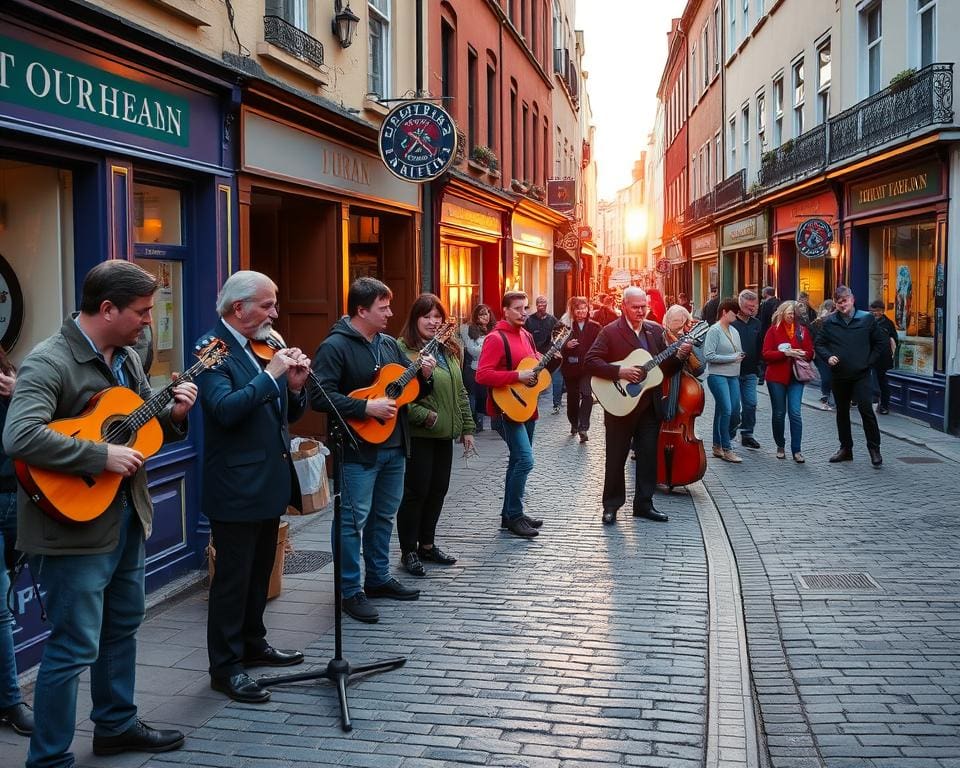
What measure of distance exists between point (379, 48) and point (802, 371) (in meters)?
6.51

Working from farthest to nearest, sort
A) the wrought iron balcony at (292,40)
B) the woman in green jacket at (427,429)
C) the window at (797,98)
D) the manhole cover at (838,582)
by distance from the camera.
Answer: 1. the window at (797,98)
2. the wrought iron balcony at (292,40)
3. the woman in green jacket at (427,429)
4. the manhole cover at (838,582)

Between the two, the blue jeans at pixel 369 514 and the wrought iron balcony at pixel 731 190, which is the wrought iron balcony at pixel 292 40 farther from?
the wrought iron balcony at pixel 731 190

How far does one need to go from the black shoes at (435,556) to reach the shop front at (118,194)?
160 cm

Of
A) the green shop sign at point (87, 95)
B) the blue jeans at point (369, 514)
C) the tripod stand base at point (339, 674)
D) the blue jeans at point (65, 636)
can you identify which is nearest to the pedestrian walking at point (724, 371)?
the blue jeans at point (369, 514)

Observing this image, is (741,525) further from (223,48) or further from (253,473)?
(223,48)

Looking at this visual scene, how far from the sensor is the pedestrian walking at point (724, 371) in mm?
12375

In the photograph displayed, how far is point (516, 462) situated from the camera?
8.46 meters

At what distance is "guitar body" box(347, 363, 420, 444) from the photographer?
6.21 meters

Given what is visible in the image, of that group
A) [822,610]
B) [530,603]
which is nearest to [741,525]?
[822,610]

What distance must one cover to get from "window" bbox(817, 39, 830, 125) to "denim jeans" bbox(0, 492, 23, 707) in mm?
20203

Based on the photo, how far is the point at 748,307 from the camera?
43.7ft

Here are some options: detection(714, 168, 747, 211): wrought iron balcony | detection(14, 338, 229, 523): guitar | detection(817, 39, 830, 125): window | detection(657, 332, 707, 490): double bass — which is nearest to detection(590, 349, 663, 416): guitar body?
detection(657, 332, 707, 490): double bass

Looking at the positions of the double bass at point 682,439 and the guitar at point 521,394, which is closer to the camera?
the guitar at point 521,394

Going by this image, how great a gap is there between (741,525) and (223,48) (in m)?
5.88
